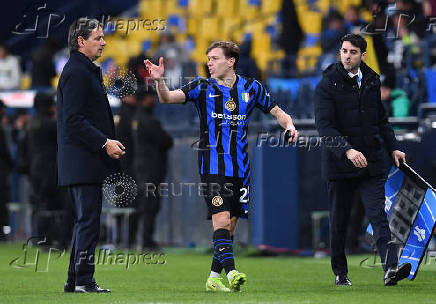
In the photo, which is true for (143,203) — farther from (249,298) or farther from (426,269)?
(249,298)

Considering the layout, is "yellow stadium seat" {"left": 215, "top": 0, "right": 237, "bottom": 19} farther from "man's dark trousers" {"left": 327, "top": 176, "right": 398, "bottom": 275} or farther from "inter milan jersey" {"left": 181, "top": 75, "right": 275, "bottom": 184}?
"inter milan jersey" {"left": 181, "top": 75, "right": 275, "bottom": 184}

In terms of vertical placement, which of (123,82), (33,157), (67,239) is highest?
(123,82)

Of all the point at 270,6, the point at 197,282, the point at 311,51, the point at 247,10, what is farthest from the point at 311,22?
the point at 197,282

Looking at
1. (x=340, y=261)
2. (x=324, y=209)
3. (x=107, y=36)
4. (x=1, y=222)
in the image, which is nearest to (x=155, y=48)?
(x=107, y=36)

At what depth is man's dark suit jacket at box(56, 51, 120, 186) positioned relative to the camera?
28.5ft

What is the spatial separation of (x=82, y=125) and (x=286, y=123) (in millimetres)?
1635

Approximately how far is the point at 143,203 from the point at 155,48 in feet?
29.9

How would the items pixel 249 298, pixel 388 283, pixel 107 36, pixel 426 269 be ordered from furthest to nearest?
1. pixel 107 36
2. pixel 426 269
3. pixel 388 283
4. pixel 249 298

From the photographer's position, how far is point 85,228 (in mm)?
8797

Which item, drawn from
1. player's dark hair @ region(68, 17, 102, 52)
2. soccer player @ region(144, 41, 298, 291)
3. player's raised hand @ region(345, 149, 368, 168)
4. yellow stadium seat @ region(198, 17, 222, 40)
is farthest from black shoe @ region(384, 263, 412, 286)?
yellow stadium seat @ region(198, 17, 222, 40)

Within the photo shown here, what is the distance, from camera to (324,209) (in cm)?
1551

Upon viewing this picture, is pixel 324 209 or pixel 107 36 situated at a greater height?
pixel 107 36

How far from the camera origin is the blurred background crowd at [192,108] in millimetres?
15094

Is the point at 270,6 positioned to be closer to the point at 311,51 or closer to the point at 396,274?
the point at 311,51
